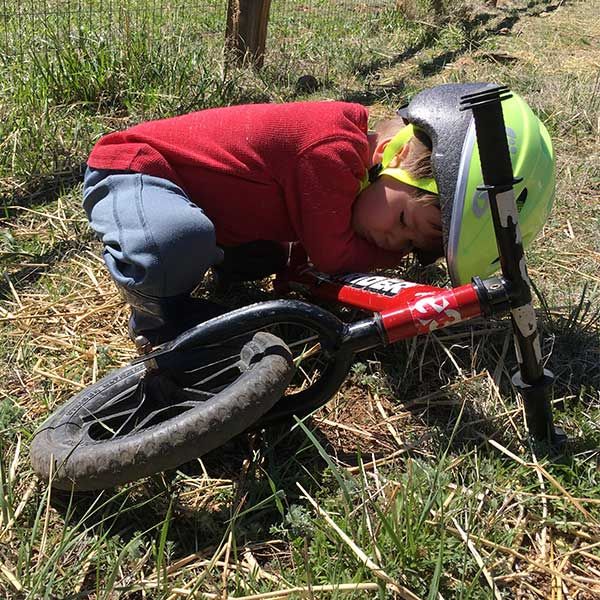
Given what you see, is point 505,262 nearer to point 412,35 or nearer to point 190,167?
point 190,167

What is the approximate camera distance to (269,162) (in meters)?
2.45

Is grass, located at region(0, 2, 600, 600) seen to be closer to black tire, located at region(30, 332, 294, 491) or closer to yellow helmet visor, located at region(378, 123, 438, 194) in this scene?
black tire, located at region(30, 332, 294, 491)

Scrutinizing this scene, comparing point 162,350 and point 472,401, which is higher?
point 162,350

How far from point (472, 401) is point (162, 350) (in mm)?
1001

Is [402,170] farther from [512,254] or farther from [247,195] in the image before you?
[512,254]

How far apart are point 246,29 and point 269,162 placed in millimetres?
3129

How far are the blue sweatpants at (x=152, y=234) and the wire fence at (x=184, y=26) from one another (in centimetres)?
232

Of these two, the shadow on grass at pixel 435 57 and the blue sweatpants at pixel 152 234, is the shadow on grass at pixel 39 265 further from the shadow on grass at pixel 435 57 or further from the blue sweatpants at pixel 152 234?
the shadow on grass at pixel 435 57

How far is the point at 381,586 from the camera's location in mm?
1494

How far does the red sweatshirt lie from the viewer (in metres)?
2.39

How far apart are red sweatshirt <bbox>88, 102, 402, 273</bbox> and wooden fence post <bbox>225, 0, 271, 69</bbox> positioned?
2.82m

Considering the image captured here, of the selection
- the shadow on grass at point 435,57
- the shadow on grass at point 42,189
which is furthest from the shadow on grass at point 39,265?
the shadow on grass at point 435,57

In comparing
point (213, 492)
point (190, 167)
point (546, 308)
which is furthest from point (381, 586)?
point (190, 167)

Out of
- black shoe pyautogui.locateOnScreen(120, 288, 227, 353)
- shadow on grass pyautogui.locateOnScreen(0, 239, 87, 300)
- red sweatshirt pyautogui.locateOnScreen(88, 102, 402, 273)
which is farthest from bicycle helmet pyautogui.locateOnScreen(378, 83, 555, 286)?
shadow on grass pyautogui.locateOnScreen(0, 239, 87, 300)
